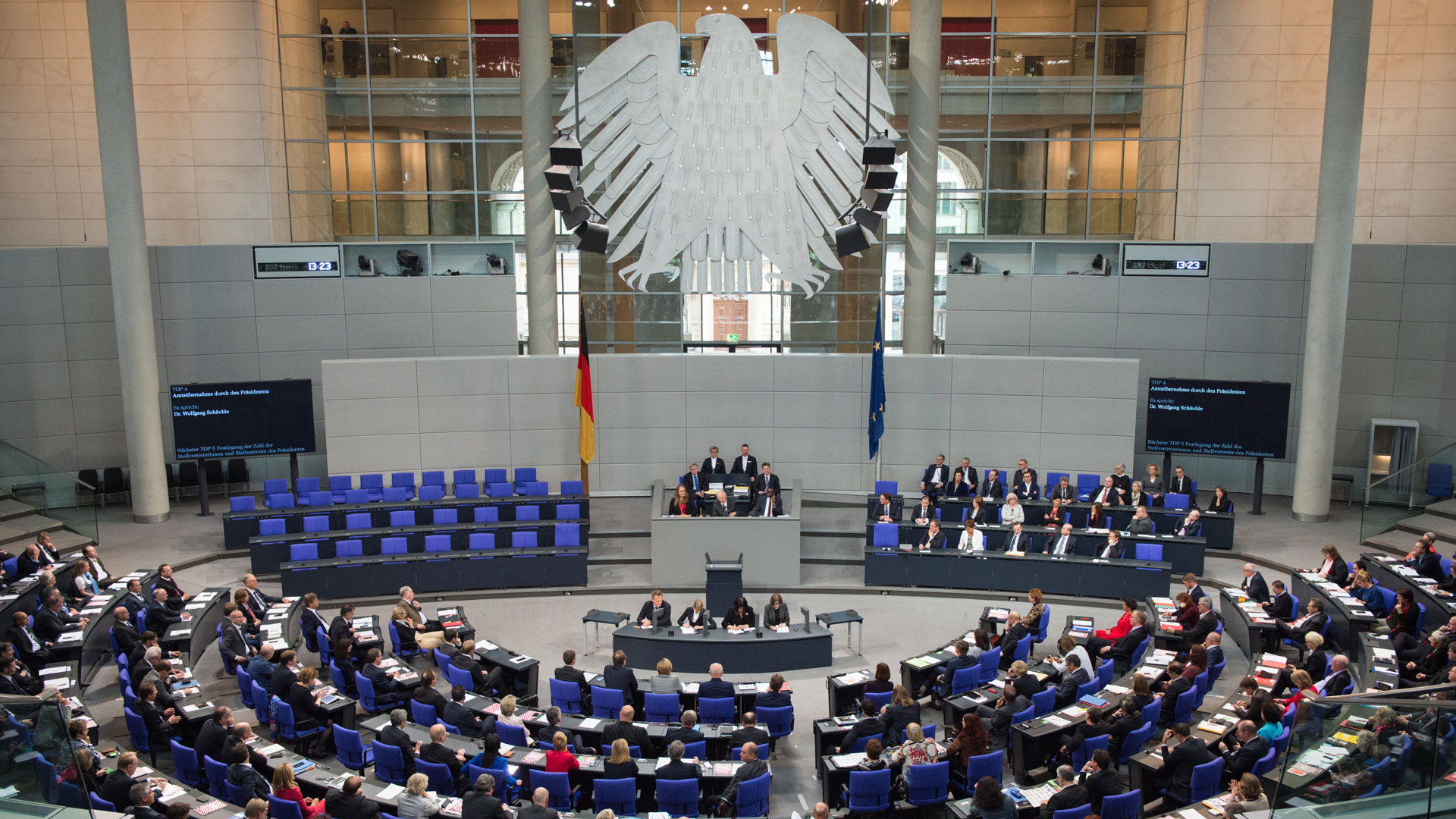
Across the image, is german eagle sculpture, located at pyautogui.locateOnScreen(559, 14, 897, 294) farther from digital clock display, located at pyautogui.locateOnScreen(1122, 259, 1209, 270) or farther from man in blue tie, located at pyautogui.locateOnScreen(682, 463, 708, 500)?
digital clock display, located at pyautogui.locateOnScreen(1122, 259, 1209, 270)

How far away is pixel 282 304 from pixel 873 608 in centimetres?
1320

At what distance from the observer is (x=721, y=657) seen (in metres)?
12.8

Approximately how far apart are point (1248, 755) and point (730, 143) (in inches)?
511

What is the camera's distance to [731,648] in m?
12.8

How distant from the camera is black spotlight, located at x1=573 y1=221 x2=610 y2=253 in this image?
1590cm

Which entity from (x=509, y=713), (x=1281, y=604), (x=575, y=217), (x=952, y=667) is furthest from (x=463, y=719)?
(x=1281, y=604)

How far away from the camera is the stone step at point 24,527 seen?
16.2m

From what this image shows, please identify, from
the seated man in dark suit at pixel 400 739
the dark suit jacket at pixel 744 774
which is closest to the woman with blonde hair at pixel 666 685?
the dark suit jacket at pixel 744 774

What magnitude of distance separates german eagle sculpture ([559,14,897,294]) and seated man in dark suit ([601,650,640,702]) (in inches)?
347

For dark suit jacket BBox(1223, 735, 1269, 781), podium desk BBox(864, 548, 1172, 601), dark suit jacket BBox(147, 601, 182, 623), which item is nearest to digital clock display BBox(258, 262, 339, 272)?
dark suit jacket BBox(147, 601, 182, 623)

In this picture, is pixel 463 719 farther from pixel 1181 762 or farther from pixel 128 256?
pixel 128 256

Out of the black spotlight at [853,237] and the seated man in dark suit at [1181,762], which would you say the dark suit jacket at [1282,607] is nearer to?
the seated man in dark suit at [1181,762]

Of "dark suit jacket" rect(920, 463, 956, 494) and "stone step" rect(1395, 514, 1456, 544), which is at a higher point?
Result: "dark suit jacket" rect(920, 463, 956, 494)

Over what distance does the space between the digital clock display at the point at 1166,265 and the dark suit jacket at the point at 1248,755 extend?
13.3 metres
